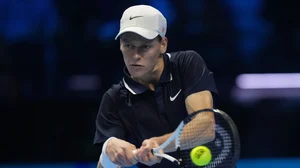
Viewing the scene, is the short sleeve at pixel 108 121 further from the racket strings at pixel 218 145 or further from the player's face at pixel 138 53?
the racket strings at pixel 218 145

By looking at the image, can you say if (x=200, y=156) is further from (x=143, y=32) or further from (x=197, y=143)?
(x=143, y=32)

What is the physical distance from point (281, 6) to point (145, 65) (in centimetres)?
359

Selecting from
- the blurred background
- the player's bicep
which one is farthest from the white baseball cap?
the blurred background

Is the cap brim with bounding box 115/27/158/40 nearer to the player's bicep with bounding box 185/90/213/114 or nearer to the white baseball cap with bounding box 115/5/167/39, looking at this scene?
the white baseball cap with bounding box 115/5/167/39

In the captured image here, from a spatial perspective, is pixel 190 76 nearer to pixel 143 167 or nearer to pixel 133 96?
pixel 133 96

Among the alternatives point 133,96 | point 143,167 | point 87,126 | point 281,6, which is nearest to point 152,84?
point 133,96

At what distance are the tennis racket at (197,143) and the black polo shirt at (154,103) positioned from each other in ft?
0.93

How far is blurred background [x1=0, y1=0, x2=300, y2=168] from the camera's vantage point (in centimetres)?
571

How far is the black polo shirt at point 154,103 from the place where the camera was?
9.30 ft

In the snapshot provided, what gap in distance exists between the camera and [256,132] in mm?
5828

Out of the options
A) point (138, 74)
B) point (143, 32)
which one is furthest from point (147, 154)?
point (143, 32)

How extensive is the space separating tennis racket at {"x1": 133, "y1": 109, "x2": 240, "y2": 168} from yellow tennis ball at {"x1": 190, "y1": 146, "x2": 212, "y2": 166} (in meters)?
0.04

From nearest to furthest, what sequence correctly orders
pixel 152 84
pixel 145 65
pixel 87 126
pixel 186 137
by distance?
pixel 186 137
pixel 145 65
pixel 152 84
pixel 87 126

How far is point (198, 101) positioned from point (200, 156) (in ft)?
1.10
